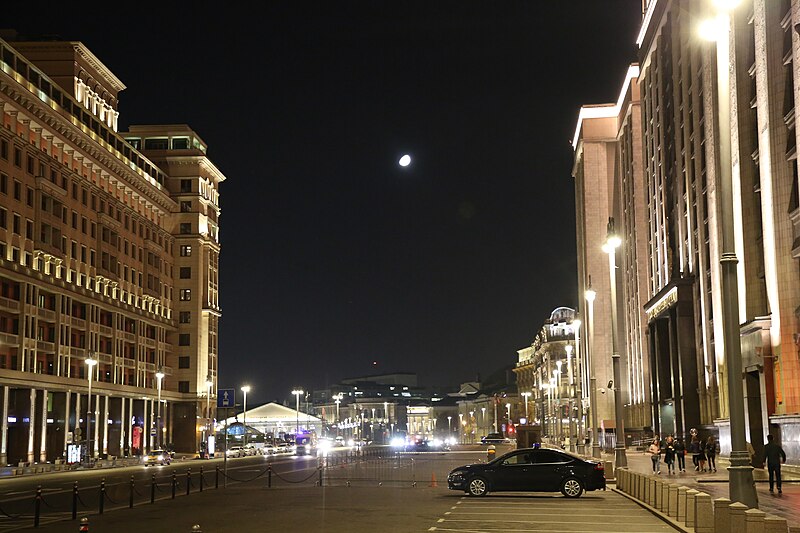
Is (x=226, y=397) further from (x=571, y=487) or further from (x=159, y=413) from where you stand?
(x=159, y=413)

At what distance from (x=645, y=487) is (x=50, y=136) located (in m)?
66.6

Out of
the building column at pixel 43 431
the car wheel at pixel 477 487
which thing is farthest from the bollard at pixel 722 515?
the building column at pixel 43 431

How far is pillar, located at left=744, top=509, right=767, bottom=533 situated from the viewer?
1585 cm

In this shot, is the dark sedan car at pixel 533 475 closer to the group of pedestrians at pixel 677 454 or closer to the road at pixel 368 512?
the road at pixel 368 512

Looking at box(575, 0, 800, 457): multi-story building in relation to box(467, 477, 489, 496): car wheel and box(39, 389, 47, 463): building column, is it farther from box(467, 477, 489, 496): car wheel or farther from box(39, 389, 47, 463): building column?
box(39, 389, 47, 463): building column

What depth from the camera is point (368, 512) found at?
91.5 ft

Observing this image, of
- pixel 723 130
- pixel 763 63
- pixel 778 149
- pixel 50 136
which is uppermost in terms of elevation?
pixel 50 136

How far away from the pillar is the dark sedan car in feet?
59.3

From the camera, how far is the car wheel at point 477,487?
1363 inches

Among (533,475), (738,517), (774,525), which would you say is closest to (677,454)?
(533,475)

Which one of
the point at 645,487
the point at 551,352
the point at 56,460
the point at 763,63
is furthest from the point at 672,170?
the point at 551,352

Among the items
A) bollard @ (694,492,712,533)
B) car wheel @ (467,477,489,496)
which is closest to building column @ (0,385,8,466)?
car wheel @ (467,477,489,496)

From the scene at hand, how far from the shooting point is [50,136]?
83250 mm

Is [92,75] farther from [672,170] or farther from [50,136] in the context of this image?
[672,170]
